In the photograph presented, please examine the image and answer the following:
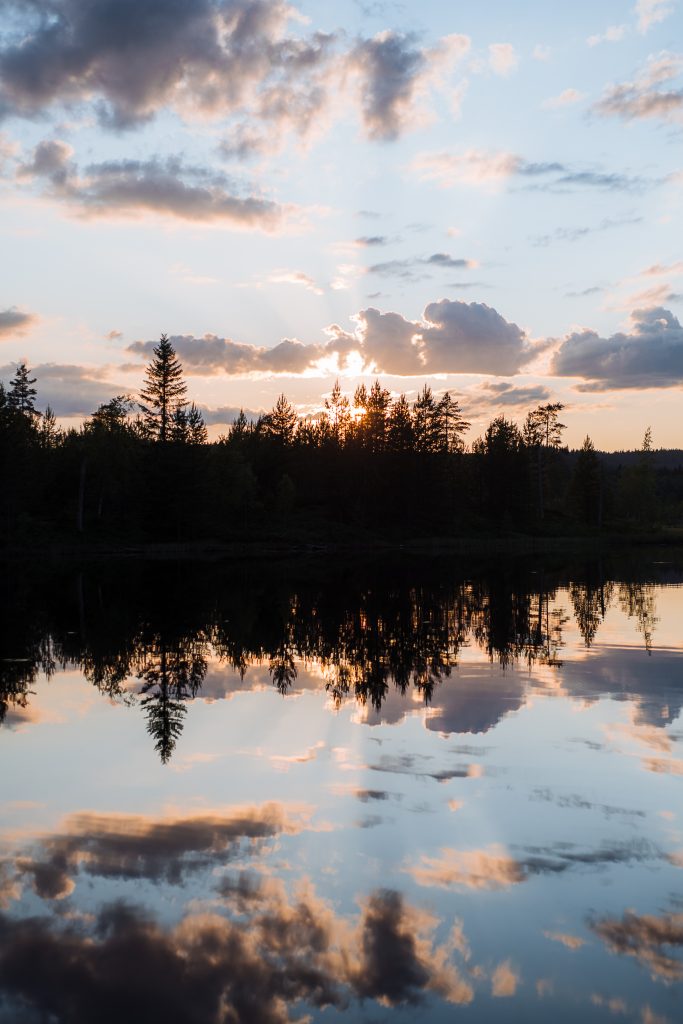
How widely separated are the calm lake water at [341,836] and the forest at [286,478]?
209ft

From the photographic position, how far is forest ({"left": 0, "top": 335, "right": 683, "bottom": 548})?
9025 cm

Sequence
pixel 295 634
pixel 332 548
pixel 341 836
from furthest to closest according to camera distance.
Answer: pixel 332 548 → pixel 295 634 → pixel 341 836

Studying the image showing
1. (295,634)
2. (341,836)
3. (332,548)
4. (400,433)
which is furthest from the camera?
(400,433)

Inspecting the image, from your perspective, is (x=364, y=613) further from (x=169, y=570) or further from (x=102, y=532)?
(x=102, y=532)

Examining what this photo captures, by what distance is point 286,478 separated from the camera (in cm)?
10631

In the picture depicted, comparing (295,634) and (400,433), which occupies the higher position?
(400,433)

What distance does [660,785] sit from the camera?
11.4m

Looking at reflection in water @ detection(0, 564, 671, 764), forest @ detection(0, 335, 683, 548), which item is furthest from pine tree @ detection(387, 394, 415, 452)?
reflection in water @ detection(0, 564, 671, 764)

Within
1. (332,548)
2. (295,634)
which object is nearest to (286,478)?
(332,548)

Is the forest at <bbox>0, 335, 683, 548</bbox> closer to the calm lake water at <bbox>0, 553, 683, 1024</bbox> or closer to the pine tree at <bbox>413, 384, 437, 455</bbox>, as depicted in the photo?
the pine tree at <bbox>413, 384, 437, 455</bbox>

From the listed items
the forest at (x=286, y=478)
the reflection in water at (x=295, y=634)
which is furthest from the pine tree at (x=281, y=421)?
the reflection in water at (x=295, y=634)

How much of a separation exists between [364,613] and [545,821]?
22.3m

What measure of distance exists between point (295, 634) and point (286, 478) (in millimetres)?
80211

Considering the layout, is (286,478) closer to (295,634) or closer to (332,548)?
(332,548)
